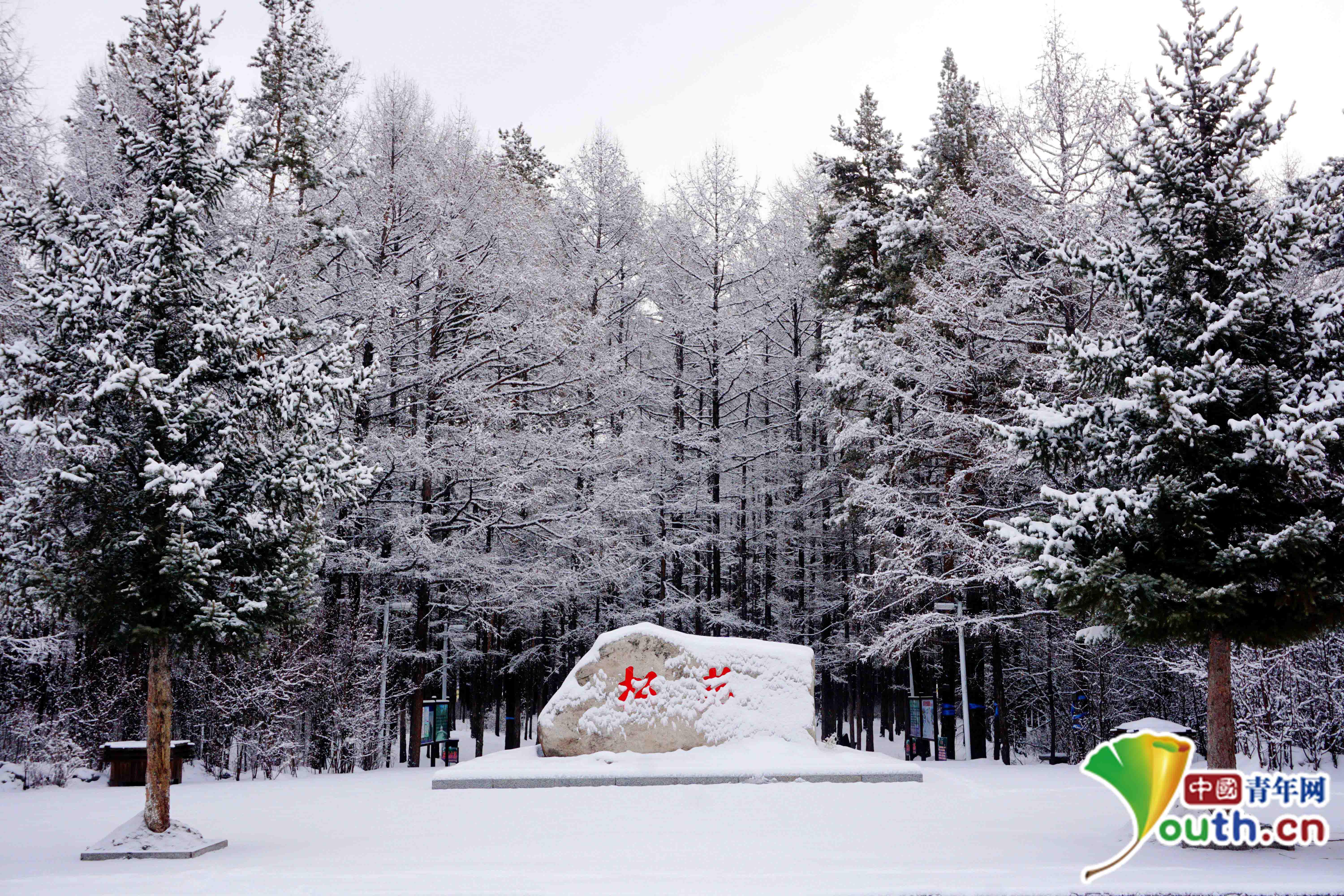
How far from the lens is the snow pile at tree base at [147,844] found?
24.9ft

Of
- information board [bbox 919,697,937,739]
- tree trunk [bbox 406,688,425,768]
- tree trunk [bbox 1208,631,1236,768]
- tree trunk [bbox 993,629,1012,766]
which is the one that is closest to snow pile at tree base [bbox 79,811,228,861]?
tree trunk [bbox 1208,631,1236,768]

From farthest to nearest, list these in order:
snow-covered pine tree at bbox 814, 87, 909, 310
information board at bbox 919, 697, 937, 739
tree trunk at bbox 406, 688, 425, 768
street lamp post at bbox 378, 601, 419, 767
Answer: snow-covered pine tree at bbox 814, 87, 909, 310, tree trunk at bbox 406, 688, 425, 768, information board at bbox 919, 697, 937, 739, street lamp post at bbox 378, 601, 419, 767

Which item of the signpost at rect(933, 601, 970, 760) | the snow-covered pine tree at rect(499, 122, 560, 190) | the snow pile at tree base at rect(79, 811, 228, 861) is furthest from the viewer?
the snow-covered pine tree at rect(499, 122, 560, 190)

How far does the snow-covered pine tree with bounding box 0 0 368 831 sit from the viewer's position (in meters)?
8.04

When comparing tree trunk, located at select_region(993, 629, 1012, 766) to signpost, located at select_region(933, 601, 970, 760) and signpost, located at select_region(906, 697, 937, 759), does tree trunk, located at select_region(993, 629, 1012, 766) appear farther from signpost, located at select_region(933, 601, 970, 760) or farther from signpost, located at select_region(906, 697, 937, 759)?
signpost, located at select_region(906, 697, 937, 759)

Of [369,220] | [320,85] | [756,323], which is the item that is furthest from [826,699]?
[320,85]

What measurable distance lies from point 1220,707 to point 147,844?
903cm

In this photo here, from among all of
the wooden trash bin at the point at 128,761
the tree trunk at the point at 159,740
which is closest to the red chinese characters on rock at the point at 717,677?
the wooden trash bin at the point at 128,761

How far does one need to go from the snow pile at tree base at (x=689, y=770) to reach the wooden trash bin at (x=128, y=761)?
4174 mm

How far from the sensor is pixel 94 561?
814 centimetres

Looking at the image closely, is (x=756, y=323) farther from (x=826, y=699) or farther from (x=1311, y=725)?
(x=1311, y=725)

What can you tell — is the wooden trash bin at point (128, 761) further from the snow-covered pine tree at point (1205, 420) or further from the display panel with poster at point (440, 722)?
the snow-covered pine tree at point (1205, 420)

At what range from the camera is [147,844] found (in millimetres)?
7727

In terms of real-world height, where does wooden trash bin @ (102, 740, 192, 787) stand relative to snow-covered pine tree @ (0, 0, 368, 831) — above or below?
below
